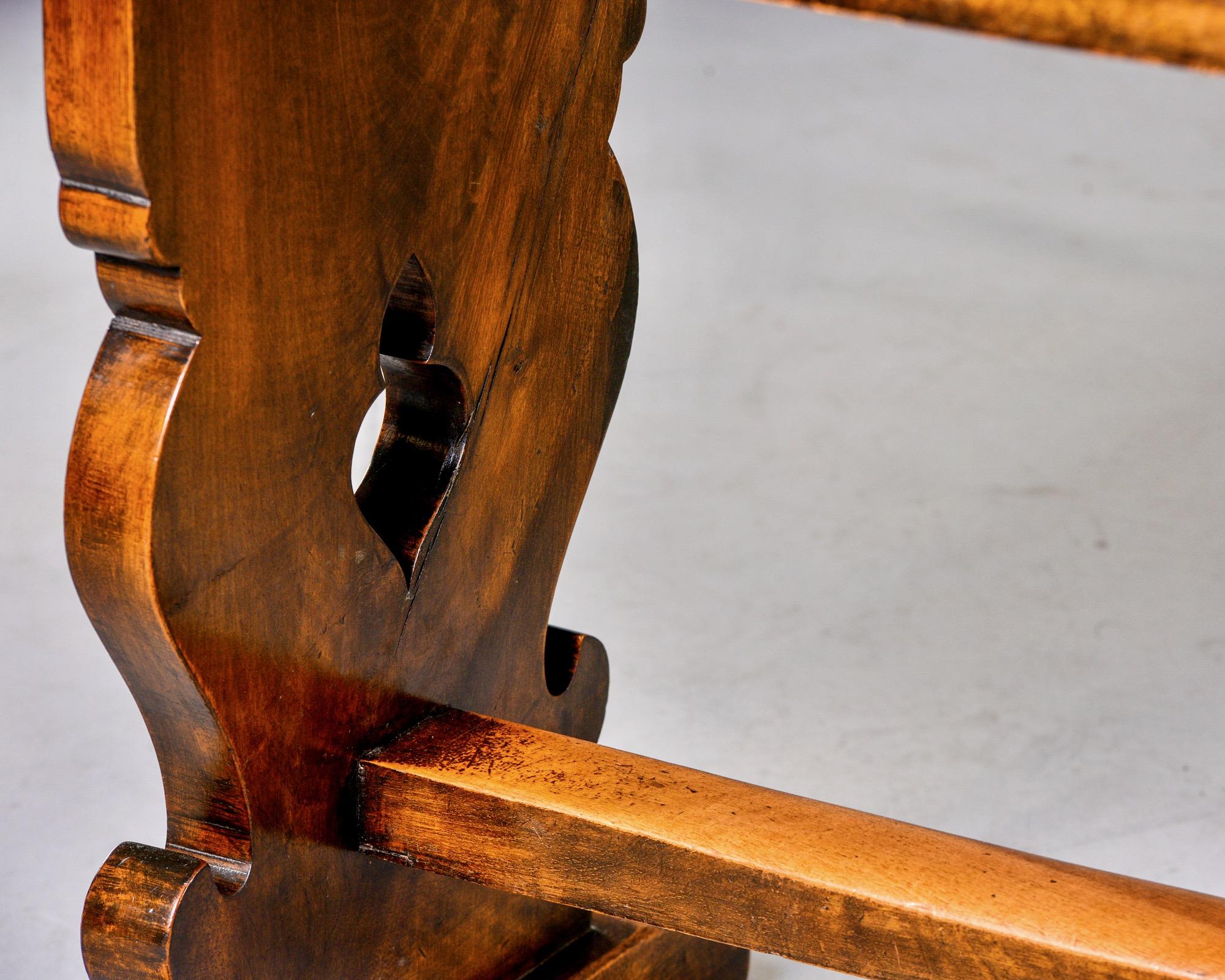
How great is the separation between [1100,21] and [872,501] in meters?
1.69

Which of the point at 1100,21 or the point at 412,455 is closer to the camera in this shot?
the point at 1100,21

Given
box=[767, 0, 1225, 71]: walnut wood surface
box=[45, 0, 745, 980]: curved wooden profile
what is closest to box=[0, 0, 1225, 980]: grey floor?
box=[45, 0, 745, 980]: curved wooden profile

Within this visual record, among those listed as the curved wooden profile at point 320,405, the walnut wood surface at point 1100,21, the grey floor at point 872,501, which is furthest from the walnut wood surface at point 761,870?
the grey floor at point 872,501

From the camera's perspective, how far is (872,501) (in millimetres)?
2291

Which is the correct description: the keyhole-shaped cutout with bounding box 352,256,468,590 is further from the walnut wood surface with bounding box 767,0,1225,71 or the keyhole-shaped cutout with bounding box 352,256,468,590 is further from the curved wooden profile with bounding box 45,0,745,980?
the walnut wood surface with bounding box 767,0,1225,71

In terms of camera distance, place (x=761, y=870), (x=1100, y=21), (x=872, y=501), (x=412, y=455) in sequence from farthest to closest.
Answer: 1. (x=872, y=501)
2. (x=412, y=455)
3. (x=761, y=870)
4. (x=1100, y=21)

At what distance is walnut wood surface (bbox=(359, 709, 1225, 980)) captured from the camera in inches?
32.2

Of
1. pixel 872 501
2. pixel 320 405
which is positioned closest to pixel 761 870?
pixel 320 405

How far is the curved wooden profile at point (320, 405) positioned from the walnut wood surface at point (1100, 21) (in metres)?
0.29

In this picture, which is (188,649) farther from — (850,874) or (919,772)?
(919,772)

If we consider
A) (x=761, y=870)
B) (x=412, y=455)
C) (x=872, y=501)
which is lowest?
(x=872, y=501)

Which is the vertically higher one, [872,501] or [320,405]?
[320,405]

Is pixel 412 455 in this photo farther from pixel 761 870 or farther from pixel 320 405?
pixel 761 870

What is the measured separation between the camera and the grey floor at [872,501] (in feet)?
5.59
